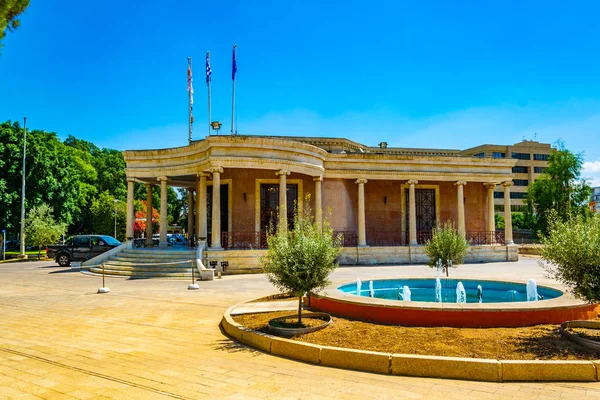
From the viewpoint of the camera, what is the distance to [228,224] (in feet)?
74.8

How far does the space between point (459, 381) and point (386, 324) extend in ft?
8.90

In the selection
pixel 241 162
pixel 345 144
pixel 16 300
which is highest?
pixel 345 144

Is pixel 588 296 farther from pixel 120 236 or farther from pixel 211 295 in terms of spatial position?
pixel 120 236

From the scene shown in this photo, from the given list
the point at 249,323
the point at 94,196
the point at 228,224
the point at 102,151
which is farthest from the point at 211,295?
the point at 102,151

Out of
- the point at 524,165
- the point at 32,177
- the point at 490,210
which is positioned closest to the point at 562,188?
the point at 490,210

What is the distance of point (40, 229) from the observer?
31641 millimetres

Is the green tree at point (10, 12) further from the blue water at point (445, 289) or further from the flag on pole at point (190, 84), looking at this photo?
the flag on pole at point (190, 84)

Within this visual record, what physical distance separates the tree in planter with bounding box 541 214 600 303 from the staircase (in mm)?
13648

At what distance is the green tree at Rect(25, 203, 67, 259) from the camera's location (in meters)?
31.7

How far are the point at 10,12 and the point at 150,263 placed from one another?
1226 cm

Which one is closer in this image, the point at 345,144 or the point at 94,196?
the point at 345,144

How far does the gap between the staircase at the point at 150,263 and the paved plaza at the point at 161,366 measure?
6264 millimetres

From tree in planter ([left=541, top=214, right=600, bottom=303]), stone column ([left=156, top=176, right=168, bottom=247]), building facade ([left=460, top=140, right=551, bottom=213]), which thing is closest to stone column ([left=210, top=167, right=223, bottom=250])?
stone column ([left=156, top=176, right=168, bottom=247])

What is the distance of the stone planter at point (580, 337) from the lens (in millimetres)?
6512
